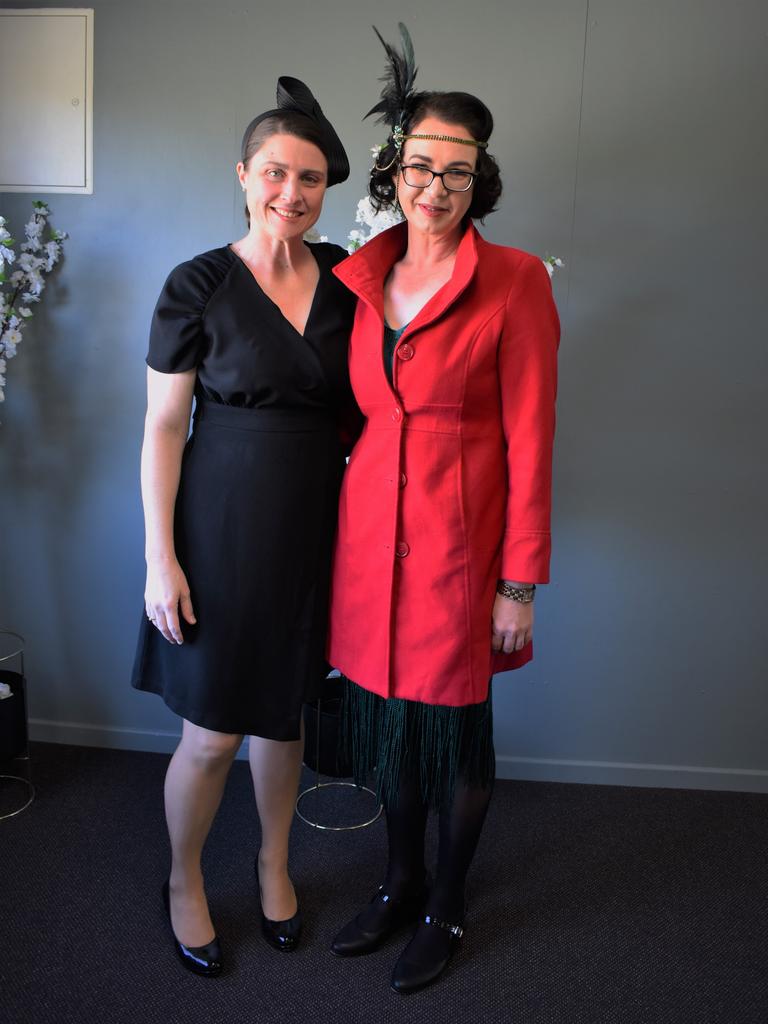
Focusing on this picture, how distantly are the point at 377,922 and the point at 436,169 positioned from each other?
1625mm

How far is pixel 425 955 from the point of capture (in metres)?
1.81

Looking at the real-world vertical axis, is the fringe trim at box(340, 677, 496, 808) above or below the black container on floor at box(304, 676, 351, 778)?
above

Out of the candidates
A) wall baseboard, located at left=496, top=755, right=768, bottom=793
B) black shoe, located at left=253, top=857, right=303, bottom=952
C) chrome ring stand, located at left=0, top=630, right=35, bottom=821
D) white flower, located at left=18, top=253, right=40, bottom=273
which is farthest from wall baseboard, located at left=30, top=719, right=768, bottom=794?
white flower, located at left=18, top=253, right=40, bottom=273

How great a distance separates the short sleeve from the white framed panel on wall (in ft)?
3.52

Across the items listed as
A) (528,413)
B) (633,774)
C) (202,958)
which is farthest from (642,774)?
(528,413)

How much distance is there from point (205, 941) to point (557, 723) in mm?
1286

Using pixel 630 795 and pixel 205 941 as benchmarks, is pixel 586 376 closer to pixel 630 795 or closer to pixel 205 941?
pixel 630 795

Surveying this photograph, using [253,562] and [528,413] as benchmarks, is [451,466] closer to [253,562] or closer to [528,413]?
[528,413]

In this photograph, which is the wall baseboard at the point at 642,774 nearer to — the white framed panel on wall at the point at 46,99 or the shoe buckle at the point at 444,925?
the shoe buckle at the point at 444,925


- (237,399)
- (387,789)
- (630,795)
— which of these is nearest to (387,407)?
(237,399)

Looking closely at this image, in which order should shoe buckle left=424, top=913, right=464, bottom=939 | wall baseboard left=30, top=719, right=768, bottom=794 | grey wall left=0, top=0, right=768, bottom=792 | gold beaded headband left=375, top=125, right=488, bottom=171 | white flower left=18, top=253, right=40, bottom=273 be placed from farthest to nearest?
wall baseboard left=30, top=719, right=768, bottom=794 → white flower left=18, top=253, right=40, bottom=273 → grey wall left=0, top=0, right=768, bottom=792 → shoe buckle left=424, top=913, right=464, bottom=939 → gold beaded headband left=375, top=125, right=488, bottom=171

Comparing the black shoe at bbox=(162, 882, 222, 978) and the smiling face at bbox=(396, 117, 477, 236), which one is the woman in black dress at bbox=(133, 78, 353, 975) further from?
Answer: the black shoe at bbox=(162, 882, 222, 978)

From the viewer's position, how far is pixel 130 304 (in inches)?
98.0

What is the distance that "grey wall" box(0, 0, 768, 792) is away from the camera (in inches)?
90.2
